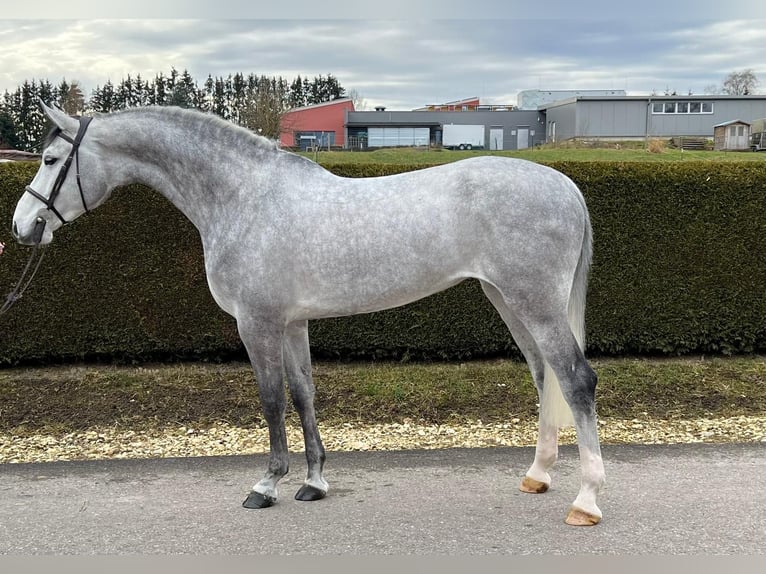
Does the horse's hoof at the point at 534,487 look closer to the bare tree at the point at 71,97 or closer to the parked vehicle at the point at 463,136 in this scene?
the bare tree at the point at 71,97

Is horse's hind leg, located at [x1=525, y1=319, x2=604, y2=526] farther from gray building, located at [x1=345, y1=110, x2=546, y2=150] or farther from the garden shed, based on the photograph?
the garden shed

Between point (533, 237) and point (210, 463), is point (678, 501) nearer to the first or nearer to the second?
point (533, 237)

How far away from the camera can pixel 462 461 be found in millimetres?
4293

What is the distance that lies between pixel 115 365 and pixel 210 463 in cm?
281

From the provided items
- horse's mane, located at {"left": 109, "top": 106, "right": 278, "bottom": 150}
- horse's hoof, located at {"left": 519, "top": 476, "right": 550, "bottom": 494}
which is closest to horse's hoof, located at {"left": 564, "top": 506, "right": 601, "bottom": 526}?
horse's hoof, located at {"left": 519, "top": 476, "right": 550, "bottom": 494}

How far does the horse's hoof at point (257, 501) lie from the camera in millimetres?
3596

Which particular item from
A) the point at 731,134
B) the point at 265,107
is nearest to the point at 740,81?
the point at 265,107

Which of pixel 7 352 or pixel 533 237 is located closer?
pixel 533 237

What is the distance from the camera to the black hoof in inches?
146

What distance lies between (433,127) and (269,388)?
38777mm

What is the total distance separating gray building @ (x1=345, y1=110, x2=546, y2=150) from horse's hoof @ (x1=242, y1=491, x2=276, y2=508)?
36713mm

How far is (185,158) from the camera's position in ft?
11.8

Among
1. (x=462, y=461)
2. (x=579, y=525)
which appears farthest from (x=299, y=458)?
(x=579, y=525)

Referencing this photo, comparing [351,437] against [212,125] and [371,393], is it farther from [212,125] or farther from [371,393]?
[212,125]
